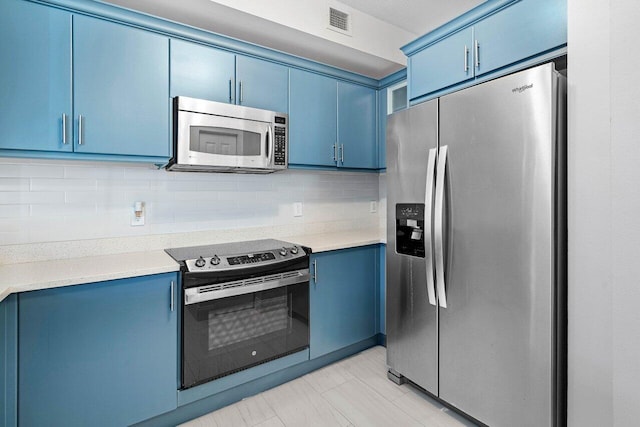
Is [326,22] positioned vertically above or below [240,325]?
above

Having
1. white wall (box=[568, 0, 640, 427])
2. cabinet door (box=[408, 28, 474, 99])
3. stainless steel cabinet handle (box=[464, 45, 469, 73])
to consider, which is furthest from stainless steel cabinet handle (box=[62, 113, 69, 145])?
white wall (box=[568, 0, 640, 427])

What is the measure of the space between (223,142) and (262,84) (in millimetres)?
535

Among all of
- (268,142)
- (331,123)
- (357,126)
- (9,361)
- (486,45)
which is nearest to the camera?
(9,361)

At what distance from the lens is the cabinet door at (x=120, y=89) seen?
173 cm

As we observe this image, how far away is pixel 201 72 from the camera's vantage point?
2064mm

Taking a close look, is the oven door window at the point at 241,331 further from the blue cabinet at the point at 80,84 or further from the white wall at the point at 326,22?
the white wall at the point at 326,22

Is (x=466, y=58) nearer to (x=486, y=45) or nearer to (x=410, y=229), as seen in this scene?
(x=486, y=45)

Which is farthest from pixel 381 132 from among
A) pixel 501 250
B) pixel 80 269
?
pixel 80 269

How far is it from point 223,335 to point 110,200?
3.56 ft

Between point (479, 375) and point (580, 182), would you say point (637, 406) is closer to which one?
point (479, 375)

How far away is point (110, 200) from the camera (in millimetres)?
2090

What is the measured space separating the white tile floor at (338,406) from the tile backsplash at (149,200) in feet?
3.90

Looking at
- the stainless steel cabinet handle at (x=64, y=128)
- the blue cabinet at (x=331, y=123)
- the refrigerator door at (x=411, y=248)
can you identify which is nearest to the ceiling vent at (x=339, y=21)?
the blue cabinet at (x=331, y=123)

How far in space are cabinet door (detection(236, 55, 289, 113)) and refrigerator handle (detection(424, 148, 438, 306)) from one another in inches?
44.8
